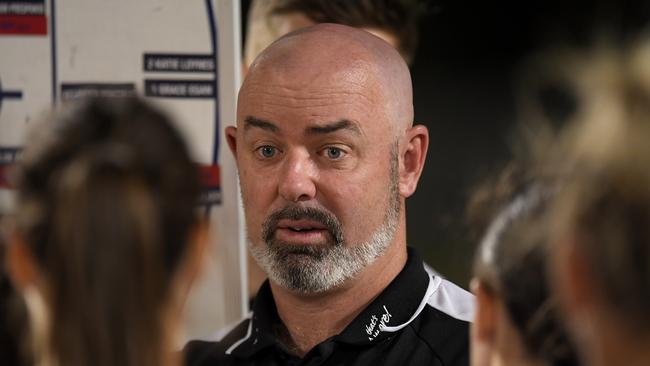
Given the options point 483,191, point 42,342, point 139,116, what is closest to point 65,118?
point 139,116

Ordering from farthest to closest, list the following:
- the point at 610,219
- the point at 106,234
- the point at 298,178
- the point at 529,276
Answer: the point at 298,178 < the point at 529,276 < the point at 106,234 < the point at 610,219

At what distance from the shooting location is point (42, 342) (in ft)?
3.30

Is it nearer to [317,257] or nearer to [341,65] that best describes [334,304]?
[317,257]

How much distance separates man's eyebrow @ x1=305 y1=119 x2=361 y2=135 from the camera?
1.94 metres

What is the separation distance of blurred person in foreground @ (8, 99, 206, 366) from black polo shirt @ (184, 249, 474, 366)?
966 millimetres

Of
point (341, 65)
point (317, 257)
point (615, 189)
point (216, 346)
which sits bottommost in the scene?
point (216, 346)

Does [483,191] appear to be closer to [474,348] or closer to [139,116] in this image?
[474,348]

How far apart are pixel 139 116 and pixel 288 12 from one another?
1.56 meters

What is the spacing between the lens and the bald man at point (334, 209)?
1.94 meters

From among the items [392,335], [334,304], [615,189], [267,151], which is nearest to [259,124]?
[267,151]

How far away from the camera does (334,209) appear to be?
196 centimetres

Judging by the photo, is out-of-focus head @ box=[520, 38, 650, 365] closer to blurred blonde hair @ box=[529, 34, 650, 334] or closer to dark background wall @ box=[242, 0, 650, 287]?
blurred blonde hair @ box=[529, 34, 650, 334]

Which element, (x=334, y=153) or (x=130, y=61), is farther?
(x=130, y=61)

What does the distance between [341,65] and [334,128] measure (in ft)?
0.48
